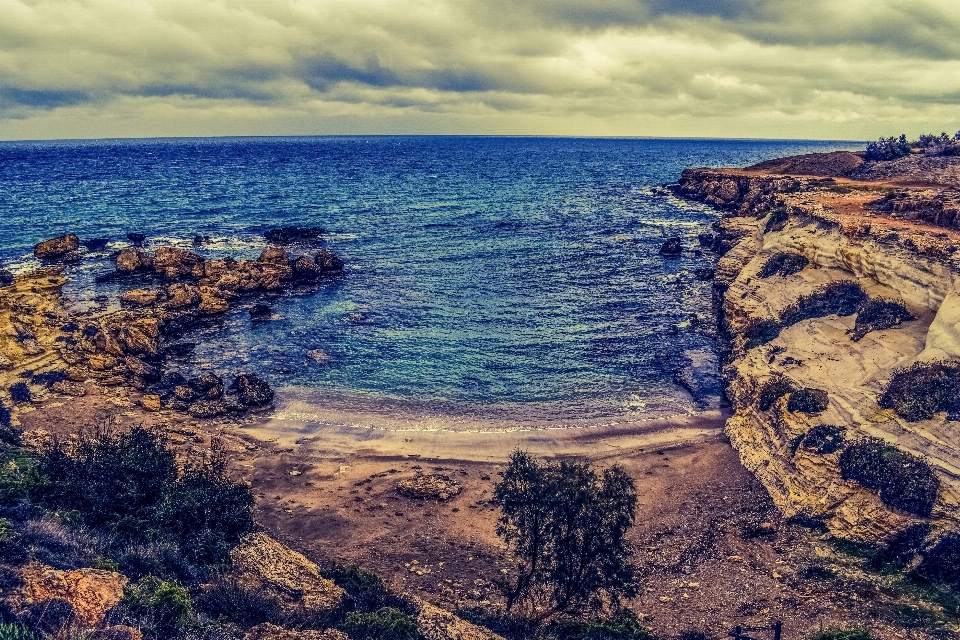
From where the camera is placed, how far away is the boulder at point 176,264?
5522cm

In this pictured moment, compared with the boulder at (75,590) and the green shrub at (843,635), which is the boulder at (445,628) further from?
the green shrub at (843,635)

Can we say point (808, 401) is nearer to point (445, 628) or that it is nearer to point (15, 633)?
point (445, 628)

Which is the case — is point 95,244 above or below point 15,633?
above

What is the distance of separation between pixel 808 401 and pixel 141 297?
159 feet

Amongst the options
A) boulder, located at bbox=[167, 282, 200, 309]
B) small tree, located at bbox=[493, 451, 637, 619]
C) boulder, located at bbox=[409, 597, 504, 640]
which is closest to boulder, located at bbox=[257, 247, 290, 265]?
boulder, located at bbox=[167, 282, 200, 309]

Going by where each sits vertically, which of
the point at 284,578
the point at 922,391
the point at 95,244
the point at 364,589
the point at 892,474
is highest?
the point at 95,244

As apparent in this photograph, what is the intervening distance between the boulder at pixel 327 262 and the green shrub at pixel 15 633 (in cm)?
4921

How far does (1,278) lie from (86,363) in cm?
2359

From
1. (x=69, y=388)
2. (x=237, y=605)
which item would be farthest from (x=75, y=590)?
(x=69, y=388)

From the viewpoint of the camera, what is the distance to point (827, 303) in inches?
1316

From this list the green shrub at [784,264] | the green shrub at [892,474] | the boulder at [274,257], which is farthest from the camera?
the boulder at [274,257]

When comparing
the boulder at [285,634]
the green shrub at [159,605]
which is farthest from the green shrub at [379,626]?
the green shrub at [159,605]

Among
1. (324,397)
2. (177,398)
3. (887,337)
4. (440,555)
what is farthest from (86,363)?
(887,337)

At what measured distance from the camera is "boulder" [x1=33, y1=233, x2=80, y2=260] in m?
61.0
